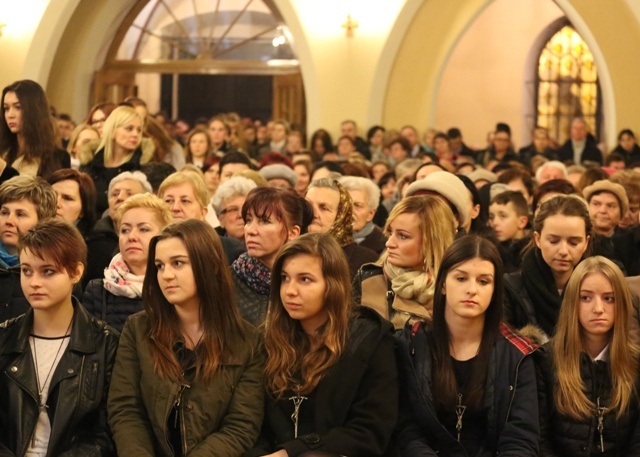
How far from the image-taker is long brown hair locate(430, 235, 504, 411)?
148 inches

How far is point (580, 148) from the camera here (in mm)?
12883

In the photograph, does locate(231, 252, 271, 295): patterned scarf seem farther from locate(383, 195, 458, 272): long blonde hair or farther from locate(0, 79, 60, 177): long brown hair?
locate(0, 79, 60, 177): long brown hair

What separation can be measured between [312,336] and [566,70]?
14.8 metres

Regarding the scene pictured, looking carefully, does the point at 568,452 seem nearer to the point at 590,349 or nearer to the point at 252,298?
the point at 590,349

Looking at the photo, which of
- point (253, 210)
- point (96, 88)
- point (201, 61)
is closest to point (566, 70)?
point (201, 61)

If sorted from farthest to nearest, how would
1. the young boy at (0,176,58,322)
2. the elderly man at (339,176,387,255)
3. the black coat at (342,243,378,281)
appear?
the elderly man at (339,176,387,255)
the black coat at (342,243,378,281)
the young boy at (0,176,58,322)

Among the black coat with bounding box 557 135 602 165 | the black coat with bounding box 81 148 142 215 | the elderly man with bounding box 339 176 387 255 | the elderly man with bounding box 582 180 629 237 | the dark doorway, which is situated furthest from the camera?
the dark doorway

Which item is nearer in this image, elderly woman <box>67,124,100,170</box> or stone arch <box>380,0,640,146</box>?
elderly woman <box>67,124,100,170</box>

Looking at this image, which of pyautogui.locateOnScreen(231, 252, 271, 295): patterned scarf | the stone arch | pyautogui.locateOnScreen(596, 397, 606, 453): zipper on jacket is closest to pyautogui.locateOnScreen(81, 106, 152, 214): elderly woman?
pyautogui.locateOnScreen(231, 252, 271, 295): patterned scarf

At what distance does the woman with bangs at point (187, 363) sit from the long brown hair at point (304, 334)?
88 millimetres

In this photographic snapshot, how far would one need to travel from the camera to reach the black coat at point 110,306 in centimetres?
437

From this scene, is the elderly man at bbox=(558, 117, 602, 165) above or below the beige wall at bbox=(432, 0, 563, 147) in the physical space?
below

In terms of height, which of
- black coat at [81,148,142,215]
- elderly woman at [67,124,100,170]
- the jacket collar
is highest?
elderly woman at [67,124,100,170]

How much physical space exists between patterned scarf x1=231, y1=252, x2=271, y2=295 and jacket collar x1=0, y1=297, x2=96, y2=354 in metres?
0.69
